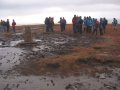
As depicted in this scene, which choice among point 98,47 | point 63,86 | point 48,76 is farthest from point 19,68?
point 98,47

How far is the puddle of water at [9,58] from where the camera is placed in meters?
15.4

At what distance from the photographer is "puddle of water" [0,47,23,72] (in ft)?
50.5

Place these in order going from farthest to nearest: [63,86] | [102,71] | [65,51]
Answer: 1. [65,51]
2. [102,71]
3. [63,86]

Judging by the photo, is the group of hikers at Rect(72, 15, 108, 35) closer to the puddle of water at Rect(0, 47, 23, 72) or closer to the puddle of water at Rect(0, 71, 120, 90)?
Answer: the puddle of water at Rect(0, 47, 23, 72)

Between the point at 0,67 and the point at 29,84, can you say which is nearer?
the point at 29,84

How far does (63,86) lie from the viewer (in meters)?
12.0

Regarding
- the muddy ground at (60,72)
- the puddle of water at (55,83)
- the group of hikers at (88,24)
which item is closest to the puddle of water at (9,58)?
the muddy ground at (60,72)

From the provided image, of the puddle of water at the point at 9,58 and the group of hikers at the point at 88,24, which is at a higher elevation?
the group of hikers at the point at 88,24

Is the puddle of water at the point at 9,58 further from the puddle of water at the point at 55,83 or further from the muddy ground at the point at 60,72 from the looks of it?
the puddle of water at the point at 55,83

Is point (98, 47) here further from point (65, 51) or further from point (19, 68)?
point (19, 68)

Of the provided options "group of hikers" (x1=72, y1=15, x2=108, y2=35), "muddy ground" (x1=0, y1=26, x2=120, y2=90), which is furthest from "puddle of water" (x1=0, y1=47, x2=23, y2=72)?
"group of hikers" (x1=72, y1=15, x2=108, y2=35)

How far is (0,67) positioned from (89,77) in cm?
456

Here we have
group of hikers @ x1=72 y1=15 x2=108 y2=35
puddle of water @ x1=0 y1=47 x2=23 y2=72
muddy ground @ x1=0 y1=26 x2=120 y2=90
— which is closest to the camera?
muddy ground @ x1=0 y1=26 x2=120 y2=90

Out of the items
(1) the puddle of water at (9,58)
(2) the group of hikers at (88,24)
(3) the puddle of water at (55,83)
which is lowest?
(3) the puddle of water at (55,83)
